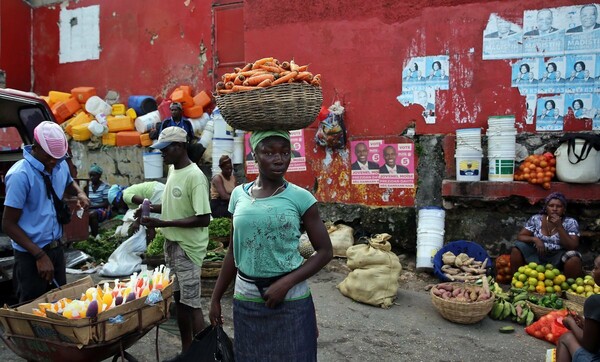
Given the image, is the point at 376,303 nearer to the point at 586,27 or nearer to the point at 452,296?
the point at 452,296

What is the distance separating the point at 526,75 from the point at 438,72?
3.80 feet

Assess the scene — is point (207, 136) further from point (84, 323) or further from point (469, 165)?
point (84, 323)

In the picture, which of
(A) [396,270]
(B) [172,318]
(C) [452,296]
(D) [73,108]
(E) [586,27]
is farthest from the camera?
(D) [73,108]

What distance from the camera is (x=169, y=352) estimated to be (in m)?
4.30

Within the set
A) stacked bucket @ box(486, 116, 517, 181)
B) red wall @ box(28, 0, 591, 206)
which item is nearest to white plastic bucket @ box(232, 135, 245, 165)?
red wall @ box(28, 0, 591, 206)

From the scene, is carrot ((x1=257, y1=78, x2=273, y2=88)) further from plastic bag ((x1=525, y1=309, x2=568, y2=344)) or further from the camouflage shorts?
plastic bag ((x1=525, y1=309, x2=568, y2=344))

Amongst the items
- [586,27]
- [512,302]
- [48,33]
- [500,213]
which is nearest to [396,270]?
[512,302]

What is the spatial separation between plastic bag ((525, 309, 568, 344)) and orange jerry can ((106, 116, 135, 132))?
866cm

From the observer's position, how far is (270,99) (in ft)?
8.23

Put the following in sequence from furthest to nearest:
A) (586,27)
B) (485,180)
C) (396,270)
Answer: (485,180) → (586,27) → (396,270)

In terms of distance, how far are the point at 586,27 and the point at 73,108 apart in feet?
33.4

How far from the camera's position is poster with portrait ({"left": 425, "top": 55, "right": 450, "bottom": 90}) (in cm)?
707

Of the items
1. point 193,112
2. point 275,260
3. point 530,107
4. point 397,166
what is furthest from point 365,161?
point 275,260

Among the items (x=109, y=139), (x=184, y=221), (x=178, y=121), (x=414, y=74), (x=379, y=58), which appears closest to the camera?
(x=184, y=221)
